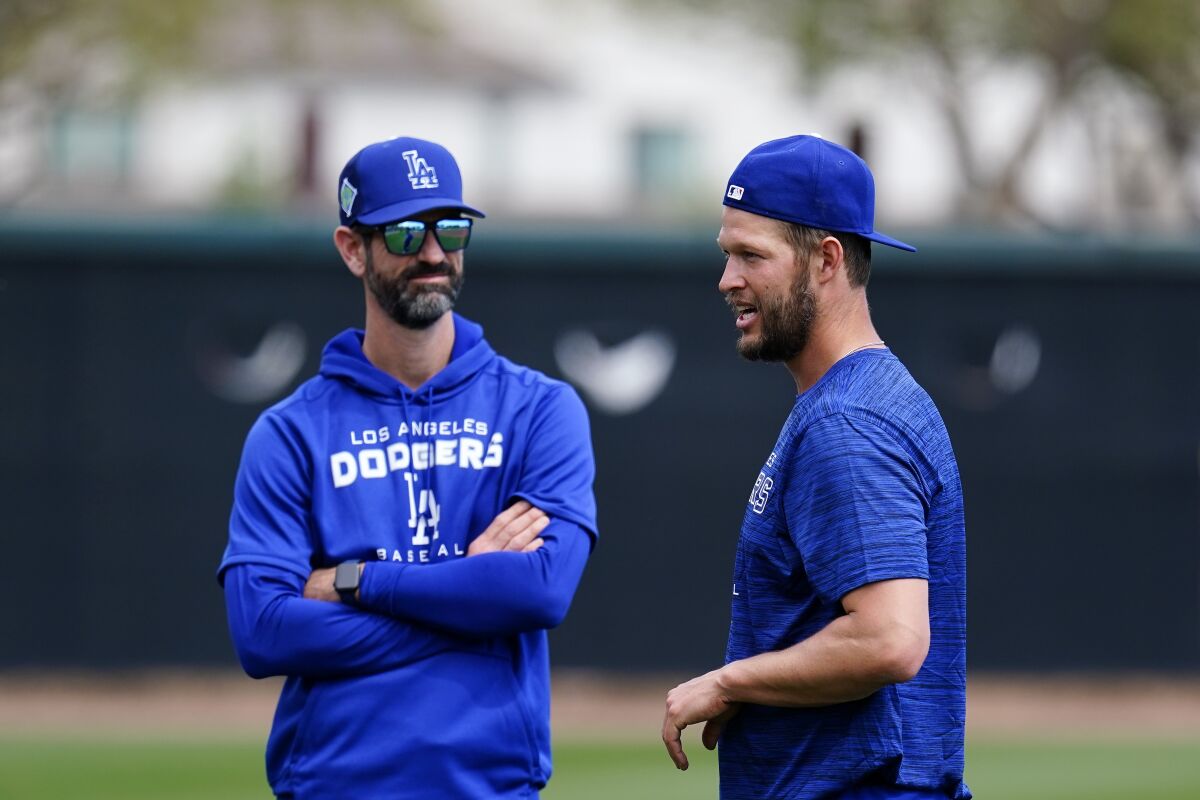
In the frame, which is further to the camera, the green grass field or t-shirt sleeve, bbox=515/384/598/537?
the green grass field

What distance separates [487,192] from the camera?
41.3 metres

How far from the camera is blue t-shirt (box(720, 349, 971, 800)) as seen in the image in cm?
310

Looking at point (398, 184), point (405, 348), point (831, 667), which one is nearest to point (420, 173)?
point (398, 184)

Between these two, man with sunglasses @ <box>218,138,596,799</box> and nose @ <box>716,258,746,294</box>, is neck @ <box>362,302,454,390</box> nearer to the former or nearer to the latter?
man with sunglasses @ <box>218,138,596,799</box>

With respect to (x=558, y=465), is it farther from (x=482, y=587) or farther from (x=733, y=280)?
(x=733, y=280)

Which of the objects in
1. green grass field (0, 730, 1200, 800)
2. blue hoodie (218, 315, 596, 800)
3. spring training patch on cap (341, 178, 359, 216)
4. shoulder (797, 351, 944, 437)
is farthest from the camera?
green grass field (0, 730, 1200, 800)

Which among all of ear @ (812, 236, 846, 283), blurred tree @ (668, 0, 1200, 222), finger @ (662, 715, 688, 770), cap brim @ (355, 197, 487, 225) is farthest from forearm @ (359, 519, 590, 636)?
blurred tree @ (668, 0, 1200, 222)

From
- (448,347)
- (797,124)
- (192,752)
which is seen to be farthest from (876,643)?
(797,124)

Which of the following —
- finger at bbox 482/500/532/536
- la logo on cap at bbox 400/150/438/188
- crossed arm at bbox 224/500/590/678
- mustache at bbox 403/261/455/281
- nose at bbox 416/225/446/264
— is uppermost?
la logo on cap at bbox 400/150/438/188

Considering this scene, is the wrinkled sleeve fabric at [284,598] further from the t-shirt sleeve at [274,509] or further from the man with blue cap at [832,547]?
the man with blue cap at [832,547]

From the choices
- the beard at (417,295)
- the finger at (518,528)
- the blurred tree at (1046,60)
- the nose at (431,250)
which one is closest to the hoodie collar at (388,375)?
the beard at (417,295)

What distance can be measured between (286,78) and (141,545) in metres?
35.3

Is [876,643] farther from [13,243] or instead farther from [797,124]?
[797,124]

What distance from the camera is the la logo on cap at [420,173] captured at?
3980 mm
